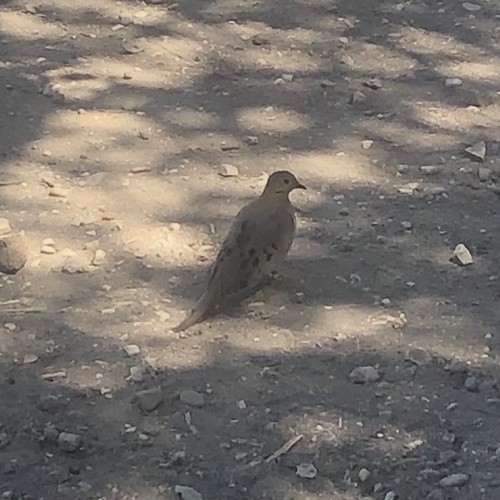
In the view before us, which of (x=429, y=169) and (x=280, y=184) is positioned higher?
(x=280, y=184)

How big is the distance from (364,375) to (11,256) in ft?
3.96

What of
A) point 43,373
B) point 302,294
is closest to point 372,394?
point 302,294

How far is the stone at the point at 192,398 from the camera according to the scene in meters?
3.15

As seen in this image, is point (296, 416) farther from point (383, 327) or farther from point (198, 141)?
point (198, 141)

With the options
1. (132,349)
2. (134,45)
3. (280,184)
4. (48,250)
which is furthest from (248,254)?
(134,45)

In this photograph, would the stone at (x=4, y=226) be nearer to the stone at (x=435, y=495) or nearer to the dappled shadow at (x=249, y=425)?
the dappled shadow at (x=249, y=425)

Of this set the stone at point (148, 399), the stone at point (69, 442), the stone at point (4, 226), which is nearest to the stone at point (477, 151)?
the stone at point (4, 226)

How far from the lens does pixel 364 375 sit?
3262mm

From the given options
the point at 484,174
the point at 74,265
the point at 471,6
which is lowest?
the point at 74,265

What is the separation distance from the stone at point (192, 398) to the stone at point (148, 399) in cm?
6

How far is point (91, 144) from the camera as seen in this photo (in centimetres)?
457

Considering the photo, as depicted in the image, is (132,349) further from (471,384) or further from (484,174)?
(484,174)

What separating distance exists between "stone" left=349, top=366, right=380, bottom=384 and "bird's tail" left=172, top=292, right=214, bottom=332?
48 cm

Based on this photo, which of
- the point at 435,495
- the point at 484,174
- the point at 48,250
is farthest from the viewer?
the point at 484,174
